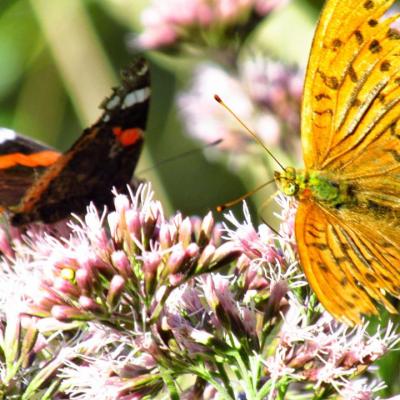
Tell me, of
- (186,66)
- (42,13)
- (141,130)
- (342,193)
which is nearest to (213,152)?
(186,66)

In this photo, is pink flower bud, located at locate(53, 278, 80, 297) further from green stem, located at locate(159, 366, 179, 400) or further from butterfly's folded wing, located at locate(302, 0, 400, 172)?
butterfly's folded wing, located at locate(302, 0, 400, 172)

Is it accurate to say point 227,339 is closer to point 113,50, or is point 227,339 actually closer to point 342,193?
point 342,193

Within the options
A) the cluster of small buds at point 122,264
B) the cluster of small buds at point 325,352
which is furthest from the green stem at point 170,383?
the cluster of small buds at point 325,352

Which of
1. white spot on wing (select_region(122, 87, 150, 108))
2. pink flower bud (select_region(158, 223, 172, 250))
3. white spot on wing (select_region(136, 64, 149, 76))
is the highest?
white spot on wing (select_region(136, 64, 149, 76))

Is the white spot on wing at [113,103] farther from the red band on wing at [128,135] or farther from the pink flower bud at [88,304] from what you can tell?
the pink flower bud at [88,304]

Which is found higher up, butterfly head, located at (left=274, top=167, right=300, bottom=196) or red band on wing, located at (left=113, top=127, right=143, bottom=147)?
red band on wing, located at (left=113, top=127, right=143, bottom=147)

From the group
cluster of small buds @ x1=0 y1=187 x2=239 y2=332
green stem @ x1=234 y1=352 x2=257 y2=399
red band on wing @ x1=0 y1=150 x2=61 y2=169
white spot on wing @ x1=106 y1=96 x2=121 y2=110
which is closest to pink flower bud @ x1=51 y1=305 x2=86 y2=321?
cluster of small buds @ x1=0 y1=187 x2=239 y2=332
